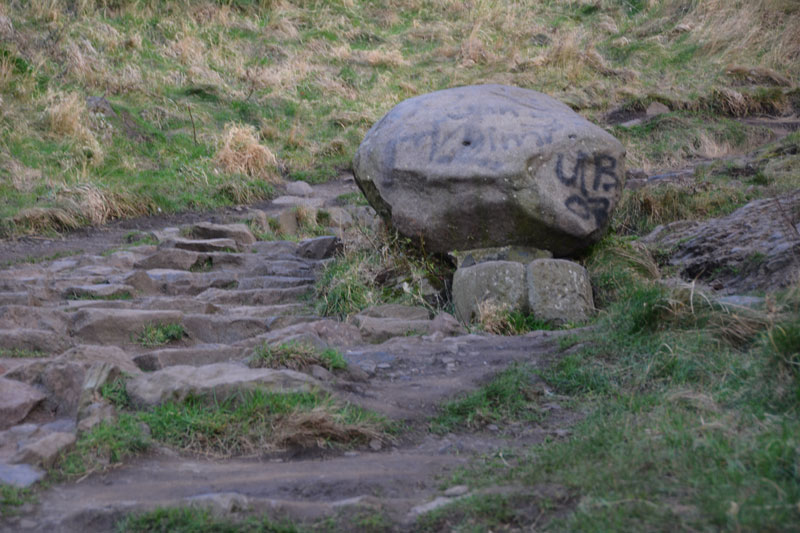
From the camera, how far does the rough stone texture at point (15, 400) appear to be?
376cm

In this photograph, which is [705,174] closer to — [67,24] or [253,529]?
[253,529]

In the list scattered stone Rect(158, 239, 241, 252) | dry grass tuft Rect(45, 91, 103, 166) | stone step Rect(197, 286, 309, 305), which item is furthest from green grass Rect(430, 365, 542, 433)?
dry grass tuft Rect(45, 91, 103, 166)

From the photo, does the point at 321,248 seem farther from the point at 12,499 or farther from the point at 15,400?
the point at 12,499

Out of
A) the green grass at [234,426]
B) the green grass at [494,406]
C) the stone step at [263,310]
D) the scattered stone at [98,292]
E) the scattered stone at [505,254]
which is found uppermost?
the green grass at [234,426]

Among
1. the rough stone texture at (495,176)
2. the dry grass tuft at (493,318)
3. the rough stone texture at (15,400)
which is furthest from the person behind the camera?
the rough stone texture at (495,176)

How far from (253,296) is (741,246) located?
13.2 ft

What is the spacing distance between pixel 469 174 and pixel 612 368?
8.20 feet

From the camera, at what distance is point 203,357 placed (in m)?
4.75

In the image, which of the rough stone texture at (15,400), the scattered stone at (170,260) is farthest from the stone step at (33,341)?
the scattered stone at (170,260)

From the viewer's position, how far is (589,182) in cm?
663

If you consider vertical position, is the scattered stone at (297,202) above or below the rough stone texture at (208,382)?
below

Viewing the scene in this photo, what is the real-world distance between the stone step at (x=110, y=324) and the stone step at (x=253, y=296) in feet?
4.08

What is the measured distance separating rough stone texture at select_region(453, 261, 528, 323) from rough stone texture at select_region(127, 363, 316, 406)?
→ 238 centimetres

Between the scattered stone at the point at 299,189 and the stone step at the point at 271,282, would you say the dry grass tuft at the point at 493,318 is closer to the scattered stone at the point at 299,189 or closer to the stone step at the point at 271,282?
the stone step at the point at 271,282
